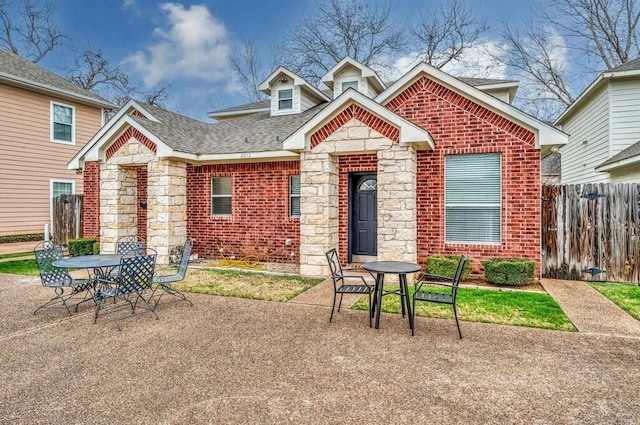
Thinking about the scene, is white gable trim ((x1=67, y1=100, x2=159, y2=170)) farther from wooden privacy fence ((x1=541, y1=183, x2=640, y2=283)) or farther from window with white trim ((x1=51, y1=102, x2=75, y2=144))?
wooden privacy fence ((x1=541, y1=183, x2=640, y2=283))

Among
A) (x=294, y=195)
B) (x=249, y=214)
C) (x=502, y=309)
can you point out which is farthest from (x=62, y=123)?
(x=502, y=309)

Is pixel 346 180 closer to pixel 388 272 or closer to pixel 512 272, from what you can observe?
→ pixel 512 272

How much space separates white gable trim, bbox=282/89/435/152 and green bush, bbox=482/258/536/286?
9.74 ft

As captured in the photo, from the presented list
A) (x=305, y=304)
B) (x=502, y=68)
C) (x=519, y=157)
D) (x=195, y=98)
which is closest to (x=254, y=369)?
(x=305, y=304)

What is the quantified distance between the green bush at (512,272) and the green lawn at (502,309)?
52 centimetres

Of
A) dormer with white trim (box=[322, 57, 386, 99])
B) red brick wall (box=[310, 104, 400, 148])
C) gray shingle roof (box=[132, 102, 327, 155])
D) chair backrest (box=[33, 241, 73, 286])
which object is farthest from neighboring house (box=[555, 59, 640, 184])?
chair backrest (box=[33, 241, 73, 286])

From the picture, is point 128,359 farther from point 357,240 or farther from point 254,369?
point 357,240

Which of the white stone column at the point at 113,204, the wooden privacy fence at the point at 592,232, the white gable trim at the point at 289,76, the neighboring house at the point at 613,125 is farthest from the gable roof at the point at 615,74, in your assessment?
the white stone column at the point at 113,204

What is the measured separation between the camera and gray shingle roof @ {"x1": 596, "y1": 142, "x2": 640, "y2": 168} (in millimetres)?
9830

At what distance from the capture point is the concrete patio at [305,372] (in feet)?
10.9

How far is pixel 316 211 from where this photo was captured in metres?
9.09

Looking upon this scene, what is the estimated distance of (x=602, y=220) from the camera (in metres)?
8.59

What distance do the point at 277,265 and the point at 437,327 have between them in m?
5.94

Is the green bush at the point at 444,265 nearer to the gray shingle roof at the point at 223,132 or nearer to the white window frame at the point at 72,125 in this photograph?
the gray shingle roof at the point at 223,132
